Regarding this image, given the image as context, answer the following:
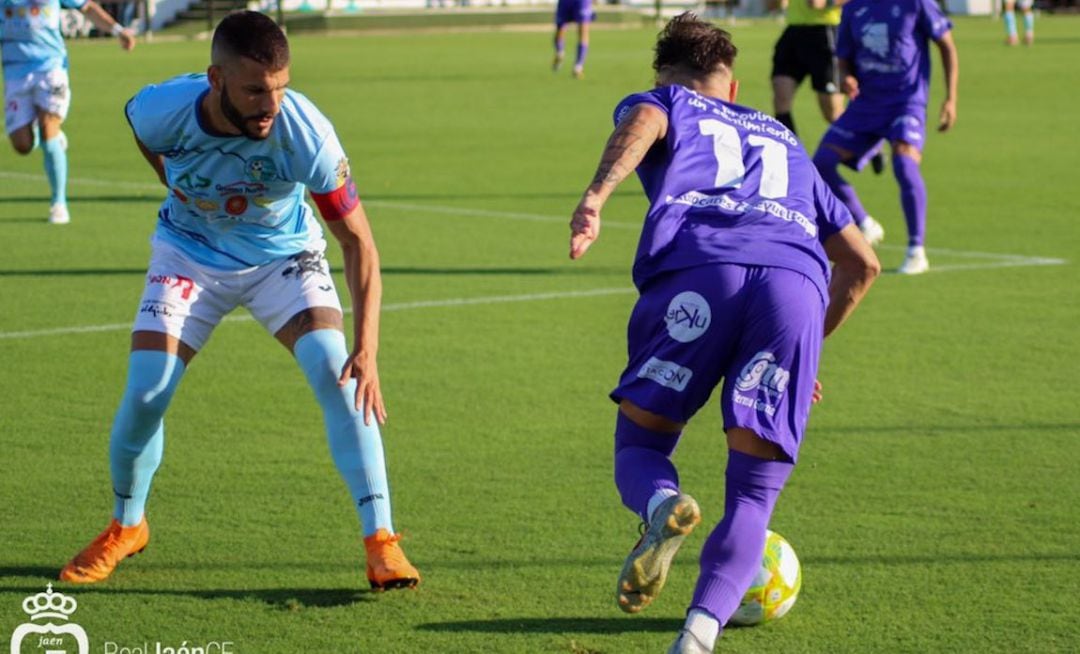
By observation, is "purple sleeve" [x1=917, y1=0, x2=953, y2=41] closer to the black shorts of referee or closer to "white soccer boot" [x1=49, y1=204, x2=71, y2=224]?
the black shorts of referee

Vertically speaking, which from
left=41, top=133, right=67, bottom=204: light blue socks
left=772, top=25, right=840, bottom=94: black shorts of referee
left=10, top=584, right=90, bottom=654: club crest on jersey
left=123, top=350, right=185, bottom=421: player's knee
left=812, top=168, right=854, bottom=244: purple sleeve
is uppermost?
left=812, top=168, right=854, bottom=244: purple sleeve

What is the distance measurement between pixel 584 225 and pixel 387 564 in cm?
162

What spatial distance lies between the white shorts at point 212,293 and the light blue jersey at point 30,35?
890cm

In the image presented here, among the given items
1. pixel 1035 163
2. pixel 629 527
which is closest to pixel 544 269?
pixel 629 527

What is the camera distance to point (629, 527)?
6.70 metres

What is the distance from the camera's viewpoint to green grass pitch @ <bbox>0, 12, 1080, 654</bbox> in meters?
5.71

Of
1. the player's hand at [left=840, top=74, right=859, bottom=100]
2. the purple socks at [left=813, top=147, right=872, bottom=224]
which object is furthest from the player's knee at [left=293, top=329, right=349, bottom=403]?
the player's hand at [left=840, top=74, right=859, bottom=100]

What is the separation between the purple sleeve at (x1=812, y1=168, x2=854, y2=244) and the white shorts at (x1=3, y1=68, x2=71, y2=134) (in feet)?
33.8

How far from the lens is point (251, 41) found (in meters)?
5.38

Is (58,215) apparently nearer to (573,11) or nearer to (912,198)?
(912,198)

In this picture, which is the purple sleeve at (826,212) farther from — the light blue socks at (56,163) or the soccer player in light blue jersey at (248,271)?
the light blue socks at (56,163)

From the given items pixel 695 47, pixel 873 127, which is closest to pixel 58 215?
pixel 873 127

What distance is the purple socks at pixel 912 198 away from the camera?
500 inches

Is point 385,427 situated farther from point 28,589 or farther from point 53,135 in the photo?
point 53,135
